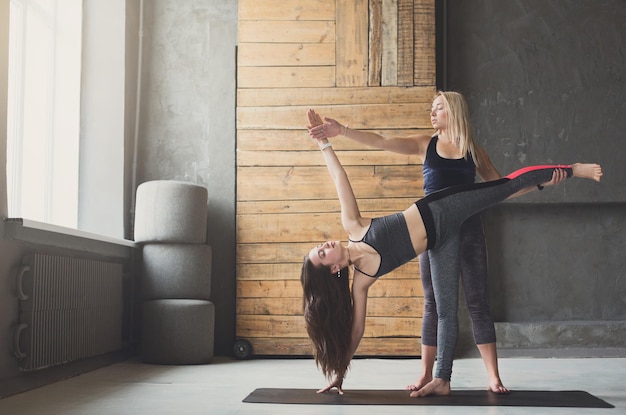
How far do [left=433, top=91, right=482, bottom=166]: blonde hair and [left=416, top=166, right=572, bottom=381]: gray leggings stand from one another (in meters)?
0.26

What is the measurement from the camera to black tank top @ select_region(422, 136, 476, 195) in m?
3.47

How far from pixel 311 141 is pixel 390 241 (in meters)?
2.42

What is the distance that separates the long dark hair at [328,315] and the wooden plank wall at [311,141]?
212 cm

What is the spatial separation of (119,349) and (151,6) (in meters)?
2.71

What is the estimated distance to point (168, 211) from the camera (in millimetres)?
5070

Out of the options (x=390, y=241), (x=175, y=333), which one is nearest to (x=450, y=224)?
(x=390, y=241)

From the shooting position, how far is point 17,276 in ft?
11.6

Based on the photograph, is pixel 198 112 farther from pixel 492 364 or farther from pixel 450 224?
pixel 492 364

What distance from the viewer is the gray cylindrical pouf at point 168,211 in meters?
5.07

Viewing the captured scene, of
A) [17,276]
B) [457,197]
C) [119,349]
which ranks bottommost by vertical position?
[119,349]

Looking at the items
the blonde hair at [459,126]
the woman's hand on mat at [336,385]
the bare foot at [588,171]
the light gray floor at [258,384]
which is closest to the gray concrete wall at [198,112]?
the light gray floor at [258,384]

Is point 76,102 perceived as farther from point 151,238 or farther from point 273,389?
point 273,389

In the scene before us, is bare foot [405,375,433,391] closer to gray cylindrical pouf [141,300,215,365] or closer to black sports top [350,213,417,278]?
black sports top [350,213,417,278]

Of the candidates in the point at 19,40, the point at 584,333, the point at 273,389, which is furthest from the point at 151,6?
the point at 584,333
